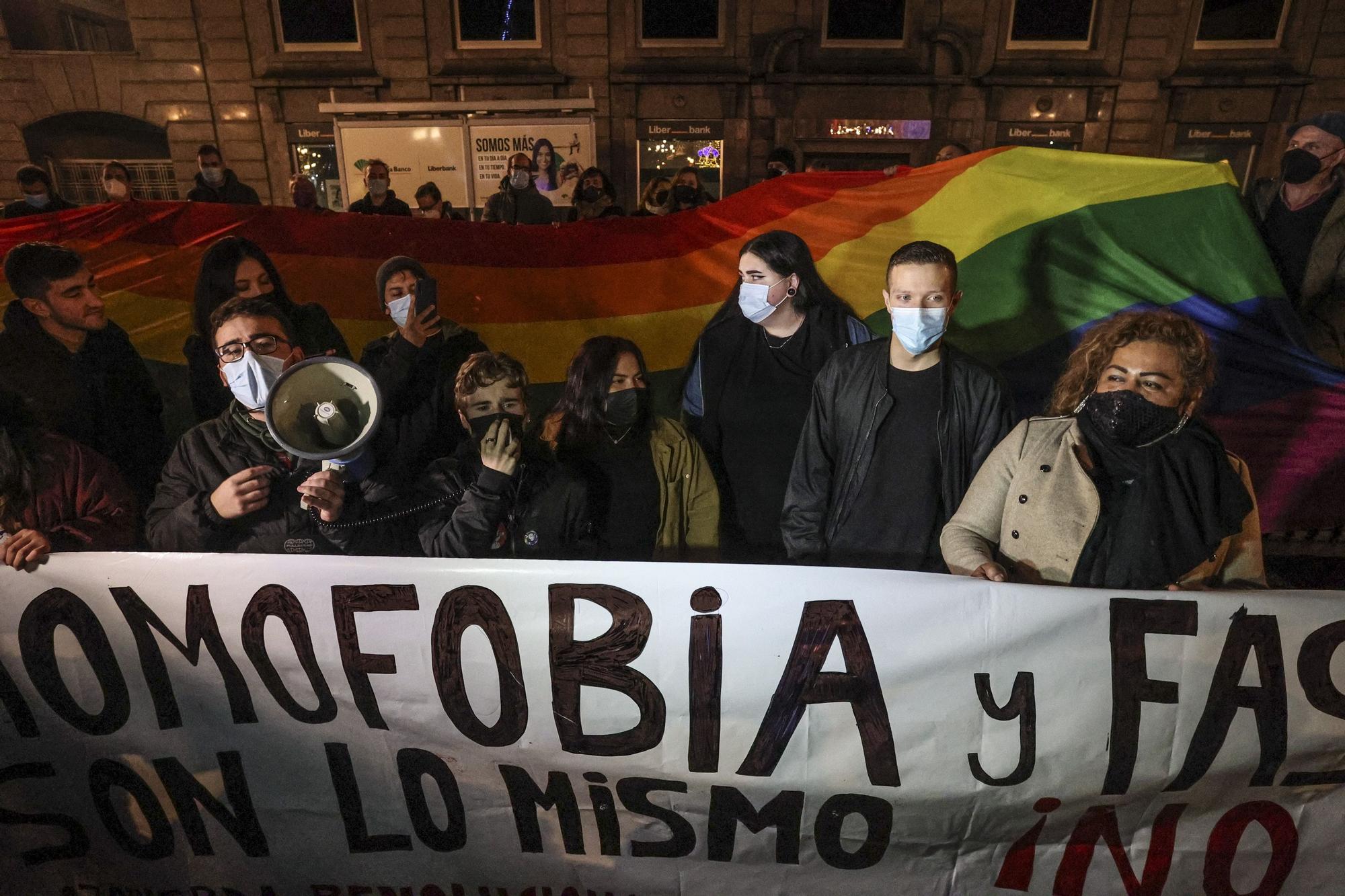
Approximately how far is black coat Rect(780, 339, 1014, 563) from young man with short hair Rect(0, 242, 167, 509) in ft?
8.50

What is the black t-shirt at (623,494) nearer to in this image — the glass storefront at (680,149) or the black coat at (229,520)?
the black coat at (229,520)

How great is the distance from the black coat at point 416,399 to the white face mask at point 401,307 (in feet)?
0.32

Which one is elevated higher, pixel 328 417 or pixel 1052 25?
pixel 1052 25

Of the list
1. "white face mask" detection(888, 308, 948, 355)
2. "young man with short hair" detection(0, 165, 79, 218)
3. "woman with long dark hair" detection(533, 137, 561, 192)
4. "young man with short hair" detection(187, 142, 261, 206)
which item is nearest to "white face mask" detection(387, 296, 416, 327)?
"white face mask" detection(888, 308, 948, 355)

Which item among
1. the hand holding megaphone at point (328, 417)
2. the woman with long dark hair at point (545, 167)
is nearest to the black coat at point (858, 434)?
the hand holding megaphone at point (328, 417)

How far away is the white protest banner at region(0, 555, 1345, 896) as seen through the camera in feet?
5.69

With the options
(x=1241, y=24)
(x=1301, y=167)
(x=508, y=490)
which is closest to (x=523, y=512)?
(x=508, y=490)

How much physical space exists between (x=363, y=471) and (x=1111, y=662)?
1947mm

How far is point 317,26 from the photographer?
1268 centimetres

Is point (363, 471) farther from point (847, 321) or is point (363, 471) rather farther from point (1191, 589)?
point (1191, 589)

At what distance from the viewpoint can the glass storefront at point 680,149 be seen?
41.1 feet

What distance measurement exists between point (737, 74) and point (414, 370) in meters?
11.1

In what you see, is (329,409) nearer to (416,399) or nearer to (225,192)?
(416,399)

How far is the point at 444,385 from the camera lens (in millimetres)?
3205
